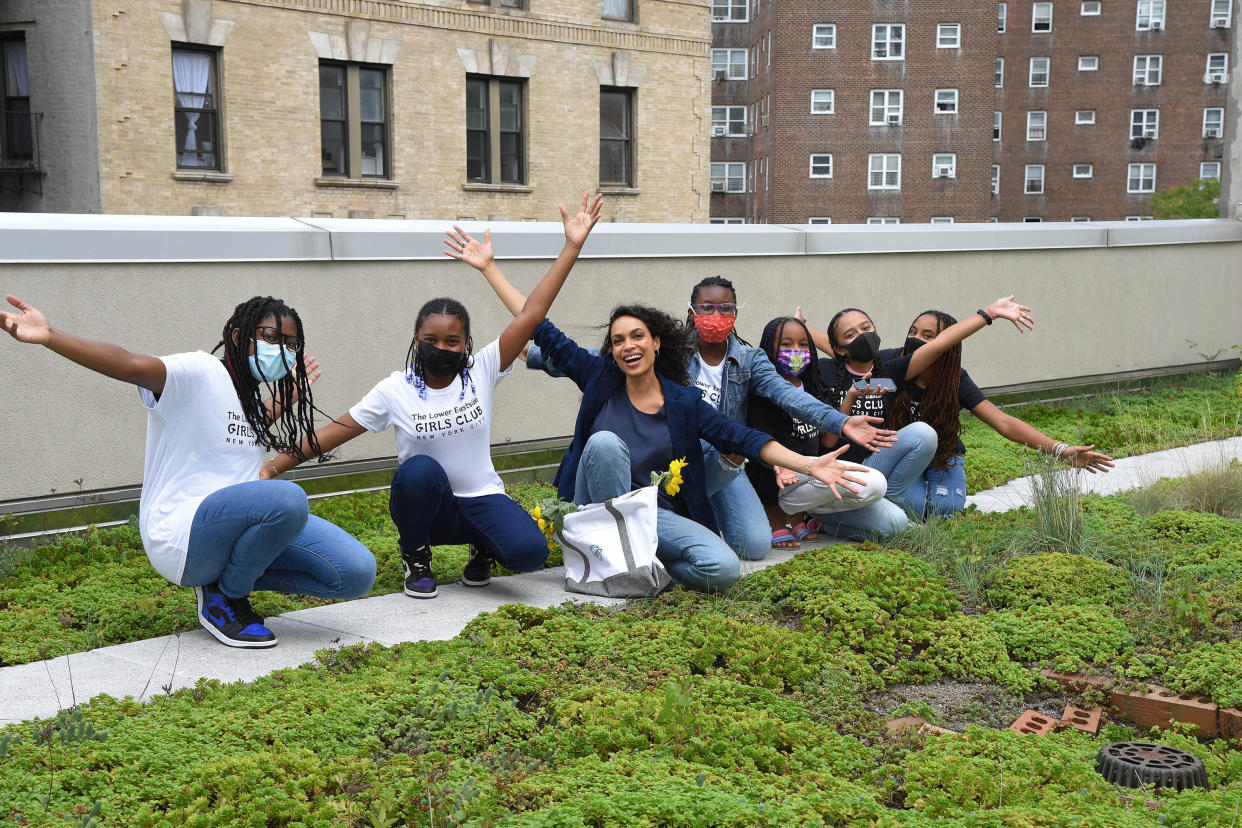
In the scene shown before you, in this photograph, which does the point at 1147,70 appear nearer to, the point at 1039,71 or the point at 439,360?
the point at 1039,71

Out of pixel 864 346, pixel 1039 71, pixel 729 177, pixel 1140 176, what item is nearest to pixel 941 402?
pixel 864 346

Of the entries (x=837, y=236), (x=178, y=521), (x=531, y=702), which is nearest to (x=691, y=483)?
(x=531, y=702)

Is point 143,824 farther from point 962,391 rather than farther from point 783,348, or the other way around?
point 962,391

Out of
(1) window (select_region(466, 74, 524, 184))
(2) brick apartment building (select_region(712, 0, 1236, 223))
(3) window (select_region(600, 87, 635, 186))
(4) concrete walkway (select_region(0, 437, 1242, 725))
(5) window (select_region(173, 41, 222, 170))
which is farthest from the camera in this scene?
(2) brick apartment building (select_region(712, 0, 1236, 223))

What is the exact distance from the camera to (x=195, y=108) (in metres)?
21.4

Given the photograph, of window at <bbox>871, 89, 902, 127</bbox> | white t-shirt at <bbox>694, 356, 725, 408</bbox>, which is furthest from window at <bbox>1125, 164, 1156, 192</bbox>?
white t-shirt at <bbox>694, 356, 725, 408</bbox>

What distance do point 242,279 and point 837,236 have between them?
5.67 m

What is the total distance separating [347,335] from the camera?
8.16m

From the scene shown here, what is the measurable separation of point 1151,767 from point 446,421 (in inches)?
133

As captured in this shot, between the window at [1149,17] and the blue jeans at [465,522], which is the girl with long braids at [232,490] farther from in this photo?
the window at [1149,17]

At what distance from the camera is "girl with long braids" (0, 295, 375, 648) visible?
4.77 m

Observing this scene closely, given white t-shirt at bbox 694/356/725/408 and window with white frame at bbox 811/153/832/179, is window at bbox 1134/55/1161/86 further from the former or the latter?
white t-shirt at bbox 694/356/725/408

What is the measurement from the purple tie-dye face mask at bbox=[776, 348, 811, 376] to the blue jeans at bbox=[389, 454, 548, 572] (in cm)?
188

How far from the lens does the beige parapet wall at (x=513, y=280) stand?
7.00 meters
